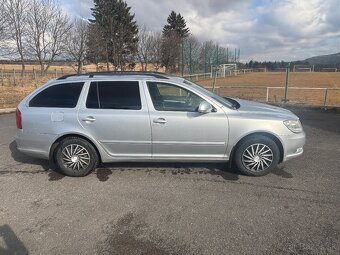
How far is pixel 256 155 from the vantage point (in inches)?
175

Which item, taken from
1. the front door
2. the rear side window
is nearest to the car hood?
the front door

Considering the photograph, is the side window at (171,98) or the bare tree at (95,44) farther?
the bare tree at (95,44)

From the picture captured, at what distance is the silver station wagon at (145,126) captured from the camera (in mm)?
4387

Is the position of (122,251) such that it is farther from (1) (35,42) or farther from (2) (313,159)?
(1) (35,42)

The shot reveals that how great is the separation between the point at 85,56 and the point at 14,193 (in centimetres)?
2983

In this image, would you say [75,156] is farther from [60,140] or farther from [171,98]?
[171,98]

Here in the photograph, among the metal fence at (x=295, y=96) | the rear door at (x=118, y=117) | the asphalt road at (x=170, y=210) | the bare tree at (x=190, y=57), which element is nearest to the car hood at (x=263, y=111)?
the asphalt road at (x=170, y=210)

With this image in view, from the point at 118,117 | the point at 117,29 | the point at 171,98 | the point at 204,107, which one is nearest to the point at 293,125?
the point at 204,107

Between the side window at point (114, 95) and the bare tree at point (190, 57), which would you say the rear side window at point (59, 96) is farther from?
the bare tree at point (190, 57)

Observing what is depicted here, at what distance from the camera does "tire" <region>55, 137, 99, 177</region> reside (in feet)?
14.9

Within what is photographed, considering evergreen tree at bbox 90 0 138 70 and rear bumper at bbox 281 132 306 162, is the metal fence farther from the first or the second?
evergreen tree at bbox 90 0 138 70

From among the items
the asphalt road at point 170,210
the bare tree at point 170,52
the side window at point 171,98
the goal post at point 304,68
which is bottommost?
the asphalt road at point 170,210

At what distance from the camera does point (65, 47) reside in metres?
30.7

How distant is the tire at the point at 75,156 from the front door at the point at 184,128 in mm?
1040
